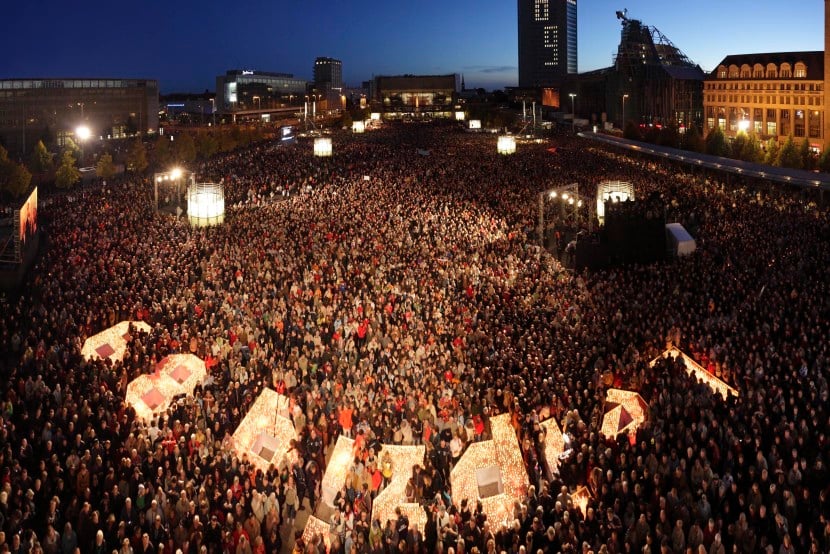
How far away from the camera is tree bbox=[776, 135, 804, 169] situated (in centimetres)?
4025

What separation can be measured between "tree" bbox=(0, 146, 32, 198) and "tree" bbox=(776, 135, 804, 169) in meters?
44.3

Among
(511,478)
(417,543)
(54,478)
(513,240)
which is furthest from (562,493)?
(513,240)

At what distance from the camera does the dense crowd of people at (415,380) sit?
322 inches

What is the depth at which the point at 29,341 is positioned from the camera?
13.9 metres

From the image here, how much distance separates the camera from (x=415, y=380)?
12422 millimetres

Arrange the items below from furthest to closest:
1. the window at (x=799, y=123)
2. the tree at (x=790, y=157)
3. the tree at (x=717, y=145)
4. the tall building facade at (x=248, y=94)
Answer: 1. the tall building facade at (x=248, y=94)
2. the window at (x=799, y=123)
3. the tree at (x=717, y=145)
4. the tree at (x=790, y=157)

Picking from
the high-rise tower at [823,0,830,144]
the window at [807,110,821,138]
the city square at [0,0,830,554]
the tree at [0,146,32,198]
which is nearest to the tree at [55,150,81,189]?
the tree at [0,146,32,198]

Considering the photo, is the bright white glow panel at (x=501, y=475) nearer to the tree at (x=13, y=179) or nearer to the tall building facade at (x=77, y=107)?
the tree at (x=13, y=179)

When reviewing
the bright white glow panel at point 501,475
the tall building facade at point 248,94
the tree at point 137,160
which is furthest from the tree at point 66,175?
the tall building facade at point 248,94

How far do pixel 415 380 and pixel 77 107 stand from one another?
88.0 meters

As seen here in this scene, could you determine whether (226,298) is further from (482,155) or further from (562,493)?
(482,155)

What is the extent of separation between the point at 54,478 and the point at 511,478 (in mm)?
6152

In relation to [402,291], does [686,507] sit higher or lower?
lower

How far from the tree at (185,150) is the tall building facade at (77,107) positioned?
2250cm
